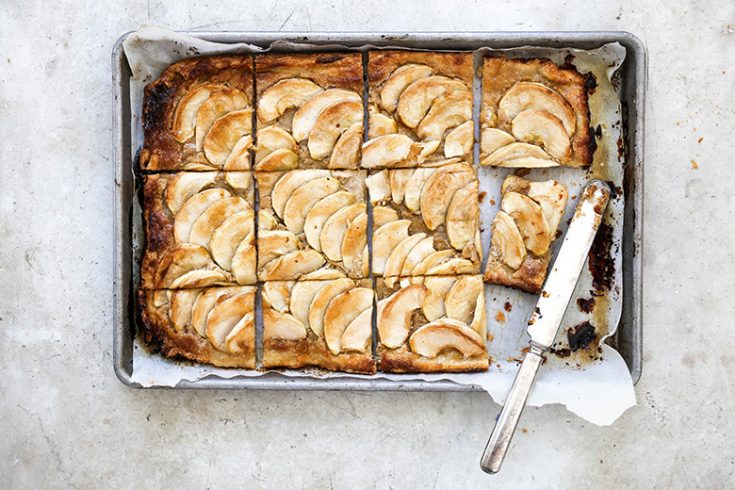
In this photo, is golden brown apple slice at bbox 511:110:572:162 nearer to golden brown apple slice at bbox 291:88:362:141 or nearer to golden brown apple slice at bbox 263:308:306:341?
golden brown apple slice at bbox 291:88:362:141

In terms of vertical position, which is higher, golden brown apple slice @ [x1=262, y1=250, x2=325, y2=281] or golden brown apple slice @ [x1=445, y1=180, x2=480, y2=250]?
golden brown apple slice @ [x1=445, y1=180, x2=480, y2=250]

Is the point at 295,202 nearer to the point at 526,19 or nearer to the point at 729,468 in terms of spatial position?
the point at 526,19

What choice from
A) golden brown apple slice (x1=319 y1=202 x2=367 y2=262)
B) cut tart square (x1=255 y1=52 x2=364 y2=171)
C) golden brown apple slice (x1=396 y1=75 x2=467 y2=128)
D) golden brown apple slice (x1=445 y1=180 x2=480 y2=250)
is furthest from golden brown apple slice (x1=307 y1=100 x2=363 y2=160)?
golden brown apple slice (x1=445 y1=180 x2=480 y2=250)

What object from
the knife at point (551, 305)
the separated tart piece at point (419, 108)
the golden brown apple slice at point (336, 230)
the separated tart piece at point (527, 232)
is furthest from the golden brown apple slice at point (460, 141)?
the knife at point (551, 305)

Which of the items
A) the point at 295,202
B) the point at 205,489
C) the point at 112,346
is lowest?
the point at 205,489

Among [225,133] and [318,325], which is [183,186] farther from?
[318,325]

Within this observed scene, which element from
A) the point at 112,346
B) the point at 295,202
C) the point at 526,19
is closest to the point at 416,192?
the point at 295,202
